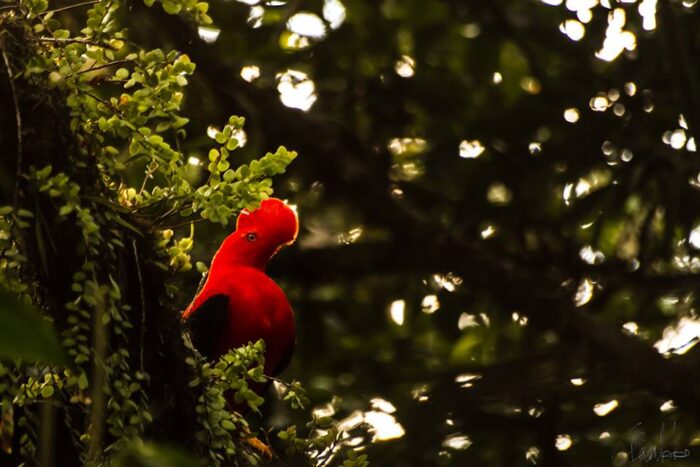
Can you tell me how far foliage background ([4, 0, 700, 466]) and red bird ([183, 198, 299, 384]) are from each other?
2.52ft

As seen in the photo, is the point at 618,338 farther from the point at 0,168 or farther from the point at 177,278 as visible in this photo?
the point at 0,168

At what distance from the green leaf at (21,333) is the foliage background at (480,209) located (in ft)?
10.8

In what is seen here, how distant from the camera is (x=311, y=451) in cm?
253

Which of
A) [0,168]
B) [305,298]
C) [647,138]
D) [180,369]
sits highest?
[0,168]

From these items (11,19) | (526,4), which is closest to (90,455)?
(11,19)

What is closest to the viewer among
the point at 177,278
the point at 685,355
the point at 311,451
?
the point at 177,278

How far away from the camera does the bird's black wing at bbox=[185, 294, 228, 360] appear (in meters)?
3.18

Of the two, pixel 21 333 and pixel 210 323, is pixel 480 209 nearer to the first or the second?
pixel 210 323

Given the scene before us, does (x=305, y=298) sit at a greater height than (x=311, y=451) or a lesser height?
lesser

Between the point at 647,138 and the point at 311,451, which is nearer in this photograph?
the point at 311,451

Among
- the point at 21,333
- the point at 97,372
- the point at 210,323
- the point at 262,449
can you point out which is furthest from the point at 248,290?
the point at 21,333

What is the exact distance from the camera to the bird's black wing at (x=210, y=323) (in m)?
3.18

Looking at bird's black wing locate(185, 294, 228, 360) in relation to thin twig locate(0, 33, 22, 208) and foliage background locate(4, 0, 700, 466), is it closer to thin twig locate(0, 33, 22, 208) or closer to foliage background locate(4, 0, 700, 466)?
foliage background locate(4, 0, 700, 466)

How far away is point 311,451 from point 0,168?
1051 millimetres
